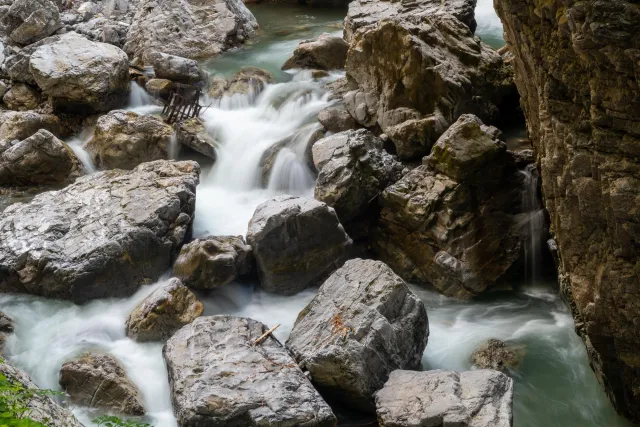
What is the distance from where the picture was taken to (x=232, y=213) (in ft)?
38.0

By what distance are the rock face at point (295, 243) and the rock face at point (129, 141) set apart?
12.8ft

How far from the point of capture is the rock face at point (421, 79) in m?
11.1

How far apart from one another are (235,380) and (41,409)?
221 centimetres

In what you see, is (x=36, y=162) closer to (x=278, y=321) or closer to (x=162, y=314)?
(x=162, y=314)

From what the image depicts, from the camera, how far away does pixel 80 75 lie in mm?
14227

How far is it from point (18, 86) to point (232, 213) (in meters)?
6.60

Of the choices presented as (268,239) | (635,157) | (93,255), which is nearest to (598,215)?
(635,157)

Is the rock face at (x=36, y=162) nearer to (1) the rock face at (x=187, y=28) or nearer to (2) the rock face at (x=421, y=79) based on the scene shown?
(1) the rock face at (x=187, y=28)

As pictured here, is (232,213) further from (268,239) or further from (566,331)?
(566,331)

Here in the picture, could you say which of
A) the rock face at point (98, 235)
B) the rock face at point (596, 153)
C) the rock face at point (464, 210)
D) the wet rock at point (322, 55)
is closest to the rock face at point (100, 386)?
the rock face at point (98, 235)

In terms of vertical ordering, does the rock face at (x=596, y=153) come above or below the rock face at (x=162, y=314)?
above

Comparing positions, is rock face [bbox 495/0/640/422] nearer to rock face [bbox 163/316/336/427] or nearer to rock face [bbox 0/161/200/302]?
rock face [bbox 163/316/336/427]

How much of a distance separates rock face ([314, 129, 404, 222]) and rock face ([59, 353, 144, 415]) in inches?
152

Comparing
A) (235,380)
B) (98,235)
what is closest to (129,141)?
(98,235)
